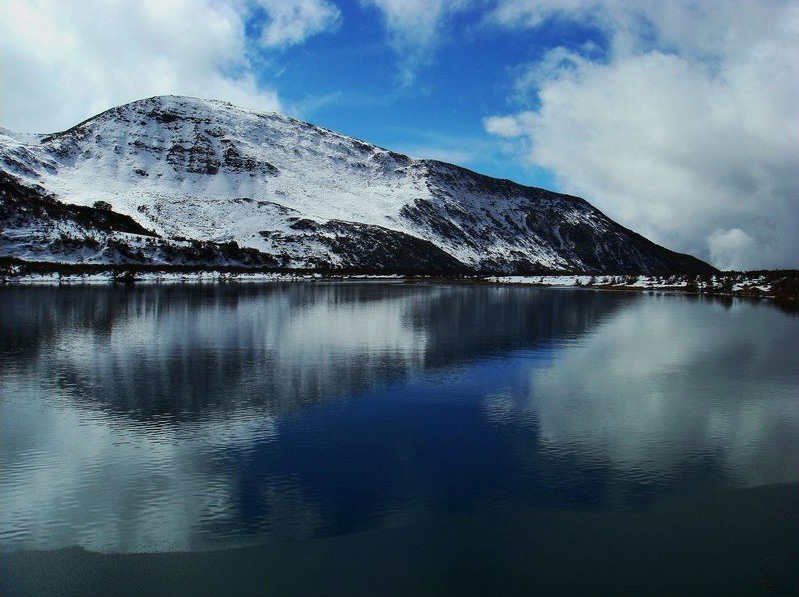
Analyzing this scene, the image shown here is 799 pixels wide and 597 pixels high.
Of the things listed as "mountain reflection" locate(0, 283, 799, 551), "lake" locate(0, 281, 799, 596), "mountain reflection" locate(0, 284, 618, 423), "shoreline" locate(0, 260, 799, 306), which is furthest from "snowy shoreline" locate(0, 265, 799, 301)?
"lake" locate(0, 281, 799, 596)

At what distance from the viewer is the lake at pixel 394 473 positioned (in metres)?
10.9

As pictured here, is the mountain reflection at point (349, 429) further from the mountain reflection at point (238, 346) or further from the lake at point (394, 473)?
the mountain reflection at point (238, 346)

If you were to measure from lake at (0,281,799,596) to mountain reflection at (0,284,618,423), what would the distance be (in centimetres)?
24

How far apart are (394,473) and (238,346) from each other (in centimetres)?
2129

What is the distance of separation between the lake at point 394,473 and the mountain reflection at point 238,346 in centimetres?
24

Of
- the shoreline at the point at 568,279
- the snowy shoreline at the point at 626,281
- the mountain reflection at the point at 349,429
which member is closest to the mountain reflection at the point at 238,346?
the mountain reflection at the point at 349,429

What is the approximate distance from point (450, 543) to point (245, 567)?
138 inches

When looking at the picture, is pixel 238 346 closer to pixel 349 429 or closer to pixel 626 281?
pixel 349 429

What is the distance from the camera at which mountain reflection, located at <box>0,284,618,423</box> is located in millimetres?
23172

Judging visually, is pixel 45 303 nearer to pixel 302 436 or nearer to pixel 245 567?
pixel 302 436

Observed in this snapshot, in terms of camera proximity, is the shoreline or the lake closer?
the lake

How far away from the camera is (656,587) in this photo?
10.4 m

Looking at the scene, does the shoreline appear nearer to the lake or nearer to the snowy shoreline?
the snowy shoreline

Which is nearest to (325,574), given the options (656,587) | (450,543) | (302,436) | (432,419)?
(450,543)
